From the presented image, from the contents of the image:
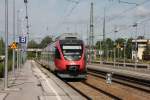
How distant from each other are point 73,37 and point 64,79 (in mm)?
4202

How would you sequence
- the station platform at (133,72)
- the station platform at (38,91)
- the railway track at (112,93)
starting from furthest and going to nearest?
the station platform at (133,72) < the railway track at (112,93) < the station platform at (38,91)

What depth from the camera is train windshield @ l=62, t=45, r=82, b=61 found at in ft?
111

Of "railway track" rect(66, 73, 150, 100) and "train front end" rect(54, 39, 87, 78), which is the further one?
"train front end" rect(54, 39, 87, 78)

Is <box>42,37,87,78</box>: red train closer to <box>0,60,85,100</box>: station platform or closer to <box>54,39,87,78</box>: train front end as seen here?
<box>54,39,87,78</box>: train front end

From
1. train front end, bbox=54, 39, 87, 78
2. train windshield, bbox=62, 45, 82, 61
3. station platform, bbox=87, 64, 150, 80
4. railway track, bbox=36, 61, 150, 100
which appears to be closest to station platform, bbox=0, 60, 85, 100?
railway track, bbox=36, 61, 150, 100

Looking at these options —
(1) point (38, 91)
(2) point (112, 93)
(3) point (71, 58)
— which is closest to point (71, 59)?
(3) point (71, 58)

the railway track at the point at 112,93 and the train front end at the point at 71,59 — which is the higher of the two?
the train front end at the point at 71,59

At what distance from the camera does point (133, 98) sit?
838 inches

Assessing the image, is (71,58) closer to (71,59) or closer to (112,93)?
(71,59)

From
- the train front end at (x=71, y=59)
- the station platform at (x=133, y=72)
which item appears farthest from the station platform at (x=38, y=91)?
the station platform at (x=133, y=72)

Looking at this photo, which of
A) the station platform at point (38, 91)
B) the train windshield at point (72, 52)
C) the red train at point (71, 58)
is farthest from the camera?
the train windshield at point (72, 52)

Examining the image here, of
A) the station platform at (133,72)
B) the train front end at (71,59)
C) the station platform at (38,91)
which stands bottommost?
the station platform at (38,91)

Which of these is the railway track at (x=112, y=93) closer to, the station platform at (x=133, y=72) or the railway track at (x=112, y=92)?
the railway track at (x=112, y=92)

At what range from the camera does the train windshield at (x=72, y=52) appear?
33750 millimetres
